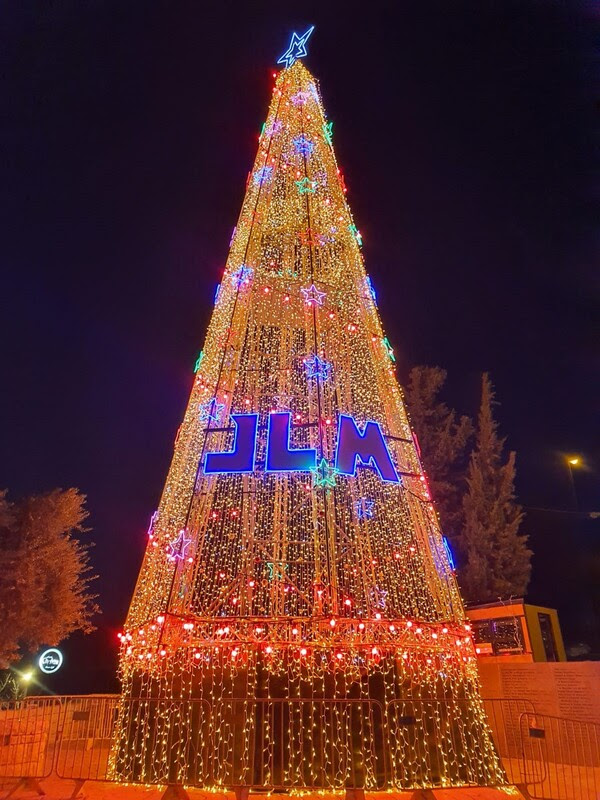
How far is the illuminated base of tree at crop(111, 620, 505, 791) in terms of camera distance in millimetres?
5762

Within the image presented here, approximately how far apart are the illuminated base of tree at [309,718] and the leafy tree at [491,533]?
25.9 feet

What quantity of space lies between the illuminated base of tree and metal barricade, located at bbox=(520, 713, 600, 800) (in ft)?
2.08

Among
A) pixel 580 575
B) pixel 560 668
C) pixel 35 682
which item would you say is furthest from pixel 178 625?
pixel 580 575

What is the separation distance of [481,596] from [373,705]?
8736 mm

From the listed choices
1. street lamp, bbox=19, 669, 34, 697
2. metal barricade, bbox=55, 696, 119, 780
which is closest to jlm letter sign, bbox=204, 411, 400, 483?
metal barricade, bbox=55, 696, 119, 780

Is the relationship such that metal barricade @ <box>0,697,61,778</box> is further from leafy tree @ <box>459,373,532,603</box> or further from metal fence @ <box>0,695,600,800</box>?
leafy tree @ <box>459,373,532,603</box>

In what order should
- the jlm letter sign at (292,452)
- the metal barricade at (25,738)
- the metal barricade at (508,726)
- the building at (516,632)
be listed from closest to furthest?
the metal barricade at (25,738) → the jlm letter sign at (292,452) → the metal barricade at (508,726) → the building at (516,632)

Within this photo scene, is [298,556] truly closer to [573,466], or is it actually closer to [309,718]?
[309,718]

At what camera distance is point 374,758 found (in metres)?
5.75

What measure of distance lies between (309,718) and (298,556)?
2651mm

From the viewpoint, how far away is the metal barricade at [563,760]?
19.6 feet

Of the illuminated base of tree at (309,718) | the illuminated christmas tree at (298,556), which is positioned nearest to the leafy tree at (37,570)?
the illuminated christmas tree at (298,556)

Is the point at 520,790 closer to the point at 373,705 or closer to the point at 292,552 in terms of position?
the point at 373,705

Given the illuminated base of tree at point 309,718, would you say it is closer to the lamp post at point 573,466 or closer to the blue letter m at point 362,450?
the blue letter m at point 362,450
